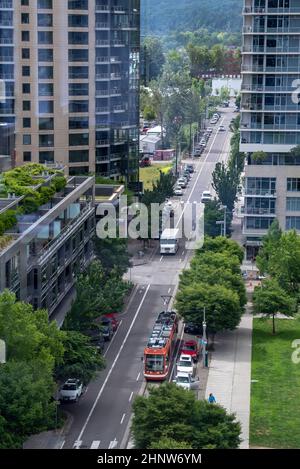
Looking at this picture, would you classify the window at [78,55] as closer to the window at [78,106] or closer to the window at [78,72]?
the window at [78,72]

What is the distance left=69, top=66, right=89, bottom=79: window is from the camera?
35.7ft

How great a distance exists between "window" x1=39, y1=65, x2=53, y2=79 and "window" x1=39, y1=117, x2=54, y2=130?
423mm

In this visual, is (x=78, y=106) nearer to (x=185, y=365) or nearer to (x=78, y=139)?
(x=78, y=139)

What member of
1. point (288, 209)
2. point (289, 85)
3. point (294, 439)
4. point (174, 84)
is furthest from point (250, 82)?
point (174, 84)

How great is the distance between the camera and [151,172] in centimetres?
1469

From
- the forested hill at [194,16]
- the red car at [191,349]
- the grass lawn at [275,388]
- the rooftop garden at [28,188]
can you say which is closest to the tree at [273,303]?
the grass lawn at [275,388]

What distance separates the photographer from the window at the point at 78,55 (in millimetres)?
10812

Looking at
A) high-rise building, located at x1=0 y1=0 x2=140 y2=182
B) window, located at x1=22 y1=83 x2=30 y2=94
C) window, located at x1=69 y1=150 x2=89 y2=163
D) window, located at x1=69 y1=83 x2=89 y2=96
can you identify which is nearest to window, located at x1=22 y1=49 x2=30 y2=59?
high-rise building, located at x1=0 y1=0 x2=140 y2=182

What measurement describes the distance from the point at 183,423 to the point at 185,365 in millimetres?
1744

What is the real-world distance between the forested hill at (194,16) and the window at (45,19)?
22.2ft

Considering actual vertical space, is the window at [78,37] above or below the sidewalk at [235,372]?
above

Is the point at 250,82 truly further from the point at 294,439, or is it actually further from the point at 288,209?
the point at 294,439

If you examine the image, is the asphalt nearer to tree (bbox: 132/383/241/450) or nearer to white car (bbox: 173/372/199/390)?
white car (bbox: 173/372/199/390)

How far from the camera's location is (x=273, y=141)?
32.5 ft
